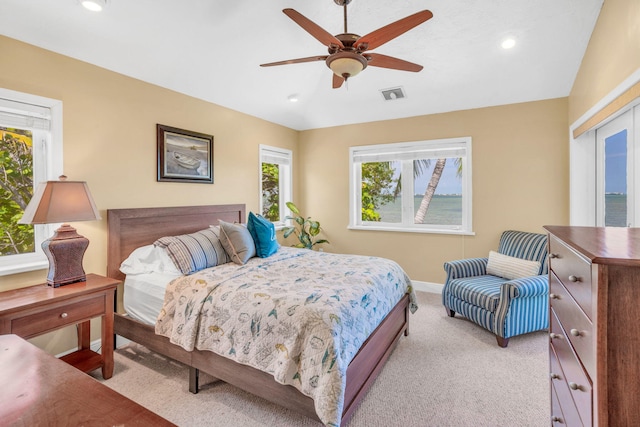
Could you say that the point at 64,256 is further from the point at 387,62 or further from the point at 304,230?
the point at 304,230

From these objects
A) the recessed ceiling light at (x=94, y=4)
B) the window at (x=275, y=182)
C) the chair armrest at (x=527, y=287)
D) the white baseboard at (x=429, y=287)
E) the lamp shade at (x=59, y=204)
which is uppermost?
the recessed ceiling light at (x=94, y=4)

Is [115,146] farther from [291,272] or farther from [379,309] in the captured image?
[379,309]

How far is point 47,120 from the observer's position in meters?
2.39

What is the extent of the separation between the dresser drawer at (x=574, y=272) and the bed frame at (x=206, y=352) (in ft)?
3.92

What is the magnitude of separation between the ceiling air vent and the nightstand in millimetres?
3584

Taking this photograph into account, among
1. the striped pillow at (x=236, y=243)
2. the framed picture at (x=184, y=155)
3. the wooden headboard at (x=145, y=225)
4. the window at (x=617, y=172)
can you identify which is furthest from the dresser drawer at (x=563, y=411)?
the framed picture at (x=184, y=155)

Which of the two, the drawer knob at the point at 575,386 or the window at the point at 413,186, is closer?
the drawer knob at the point at 575,386

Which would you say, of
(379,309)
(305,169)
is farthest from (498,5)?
(305,169)

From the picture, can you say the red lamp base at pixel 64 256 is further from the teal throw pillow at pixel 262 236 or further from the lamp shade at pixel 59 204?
the teal throw pillow at pixel 262 236

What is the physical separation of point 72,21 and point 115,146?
98 cm

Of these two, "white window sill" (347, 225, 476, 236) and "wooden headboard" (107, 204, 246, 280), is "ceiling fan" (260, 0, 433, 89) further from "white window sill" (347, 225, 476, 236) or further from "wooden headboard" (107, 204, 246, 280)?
"white window sill" (347, 225, 476, 236)

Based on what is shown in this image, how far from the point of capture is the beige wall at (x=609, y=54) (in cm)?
202

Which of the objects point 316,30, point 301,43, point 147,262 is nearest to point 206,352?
point 147,262

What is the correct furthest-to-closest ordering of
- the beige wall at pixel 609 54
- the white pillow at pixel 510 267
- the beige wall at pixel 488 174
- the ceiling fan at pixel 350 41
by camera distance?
1. the beige wall at pixel 488 174
2. the white pillow at pixel 510 267
3. the beige wall at pixel 609 54
4. the ceiling fan at pixel 350 41
